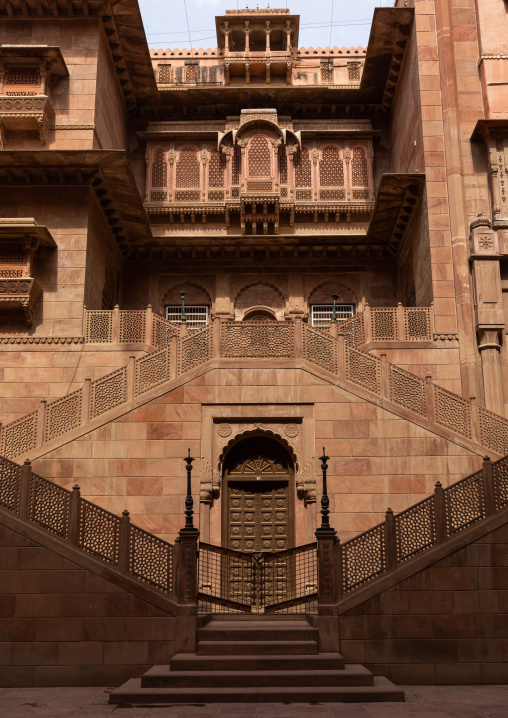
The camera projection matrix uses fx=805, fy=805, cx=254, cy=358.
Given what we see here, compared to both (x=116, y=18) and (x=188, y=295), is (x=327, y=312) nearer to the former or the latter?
(x=188, y=295)

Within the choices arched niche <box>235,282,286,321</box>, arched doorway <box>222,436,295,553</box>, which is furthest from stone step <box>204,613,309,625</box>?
arched niche <box>235,282,286,321</box>

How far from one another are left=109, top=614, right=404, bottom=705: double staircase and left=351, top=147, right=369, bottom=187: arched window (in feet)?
60.6

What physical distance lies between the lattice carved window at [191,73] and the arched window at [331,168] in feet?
19.0

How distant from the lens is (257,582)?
1503 cm

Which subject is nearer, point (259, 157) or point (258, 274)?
point (259, 157)

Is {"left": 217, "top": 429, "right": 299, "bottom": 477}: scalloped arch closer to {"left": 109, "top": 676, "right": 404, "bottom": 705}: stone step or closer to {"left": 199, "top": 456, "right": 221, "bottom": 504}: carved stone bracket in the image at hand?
{"left": 199, "top": 456, "right": 221, "bottom": 504}: carved stone bracket

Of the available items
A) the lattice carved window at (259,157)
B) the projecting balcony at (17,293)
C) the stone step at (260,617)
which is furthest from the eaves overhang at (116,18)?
the stone step at (260,617)

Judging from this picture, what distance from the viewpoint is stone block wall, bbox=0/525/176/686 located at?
13.0 meters

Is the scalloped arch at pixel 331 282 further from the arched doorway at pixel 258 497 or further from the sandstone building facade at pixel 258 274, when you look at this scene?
the arched doorway at pixel 258 497

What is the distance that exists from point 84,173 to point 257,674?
16.2m

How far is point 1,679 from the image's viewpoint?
13008 millimetres

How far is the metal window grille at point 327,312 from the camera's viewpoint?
91.8ft

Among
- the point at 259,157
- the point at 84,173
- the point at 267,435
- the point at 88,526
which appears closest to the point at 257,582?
the point at 88,526

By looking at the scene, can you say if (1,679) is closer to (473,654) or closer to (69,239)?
(473,654)
